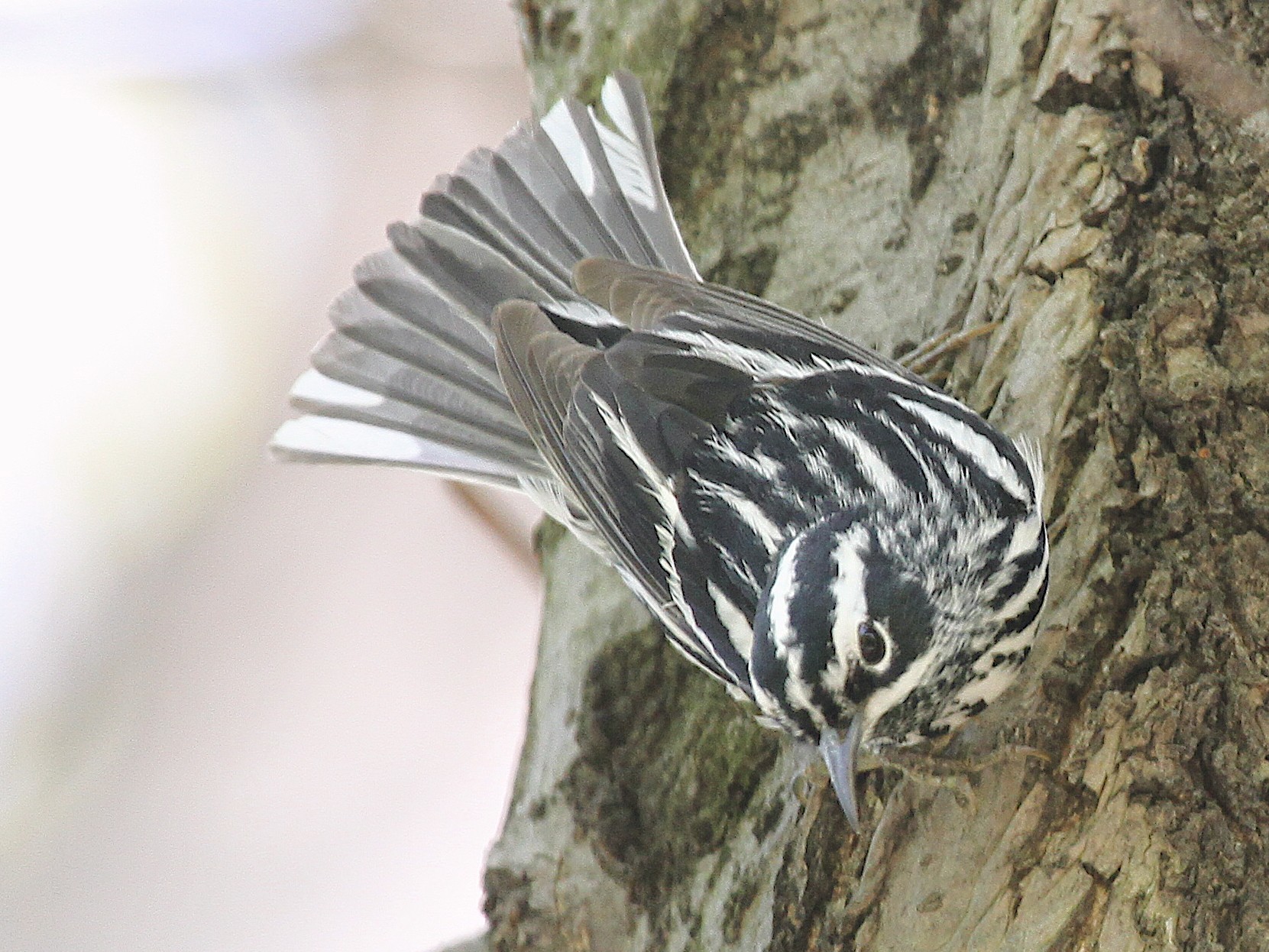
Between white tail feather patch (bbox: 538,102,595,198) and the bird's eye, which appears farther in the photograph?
white tail feather patch (bbox: 538,102,595,198)

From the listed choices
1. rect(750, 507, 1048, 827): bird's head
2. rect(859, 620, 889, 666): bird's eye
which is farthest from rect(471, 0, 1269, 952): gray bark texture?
rect(859, 620, 889, 666): bird's eye

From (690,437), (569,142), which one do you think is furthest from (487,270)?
(690,437)

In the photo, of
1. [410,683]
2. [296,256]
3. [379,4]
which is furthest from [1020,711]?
[379,4]

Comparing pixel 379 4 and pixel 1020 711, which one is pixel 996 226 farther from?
pixel 379 4

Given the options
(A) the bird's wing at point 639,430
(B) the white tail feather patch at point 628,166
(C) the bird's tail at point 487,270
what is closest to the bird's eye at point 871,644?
(A) the bird's wing at point 639,430

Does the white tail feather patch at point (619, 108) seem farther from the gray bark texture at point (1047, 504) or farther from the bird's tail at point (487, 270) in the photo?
the gray bark texture at point (1047, 504)

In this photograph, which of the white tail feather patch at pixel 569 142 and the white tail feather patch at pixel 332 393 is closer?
the white tail feather patch at pixel 569 142

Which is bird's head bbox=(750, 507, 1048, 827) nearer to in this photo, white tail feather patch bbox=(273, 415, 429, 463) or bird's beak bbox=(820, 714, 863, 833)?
bird's beak bbox=(820, 714, 863, 833)

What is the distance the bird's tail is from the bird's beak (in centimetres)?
99

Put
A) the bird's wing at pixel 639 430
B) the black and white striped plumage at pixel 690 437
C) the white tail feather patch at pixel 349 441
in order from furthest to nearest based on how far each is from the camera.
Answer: the white tail feather patch at pixel 349 441
the bird's wing at pixel 639 430
the black and white striped plumage at pixel 690 437

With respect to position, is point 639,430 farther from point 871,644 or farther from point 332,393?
point 332,393

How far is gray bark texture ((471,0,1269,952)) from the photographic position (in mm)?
2039

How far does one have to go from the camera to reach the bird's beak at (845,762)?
2037 millimetres

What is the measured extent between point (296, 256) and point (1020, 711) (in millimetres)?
3222
